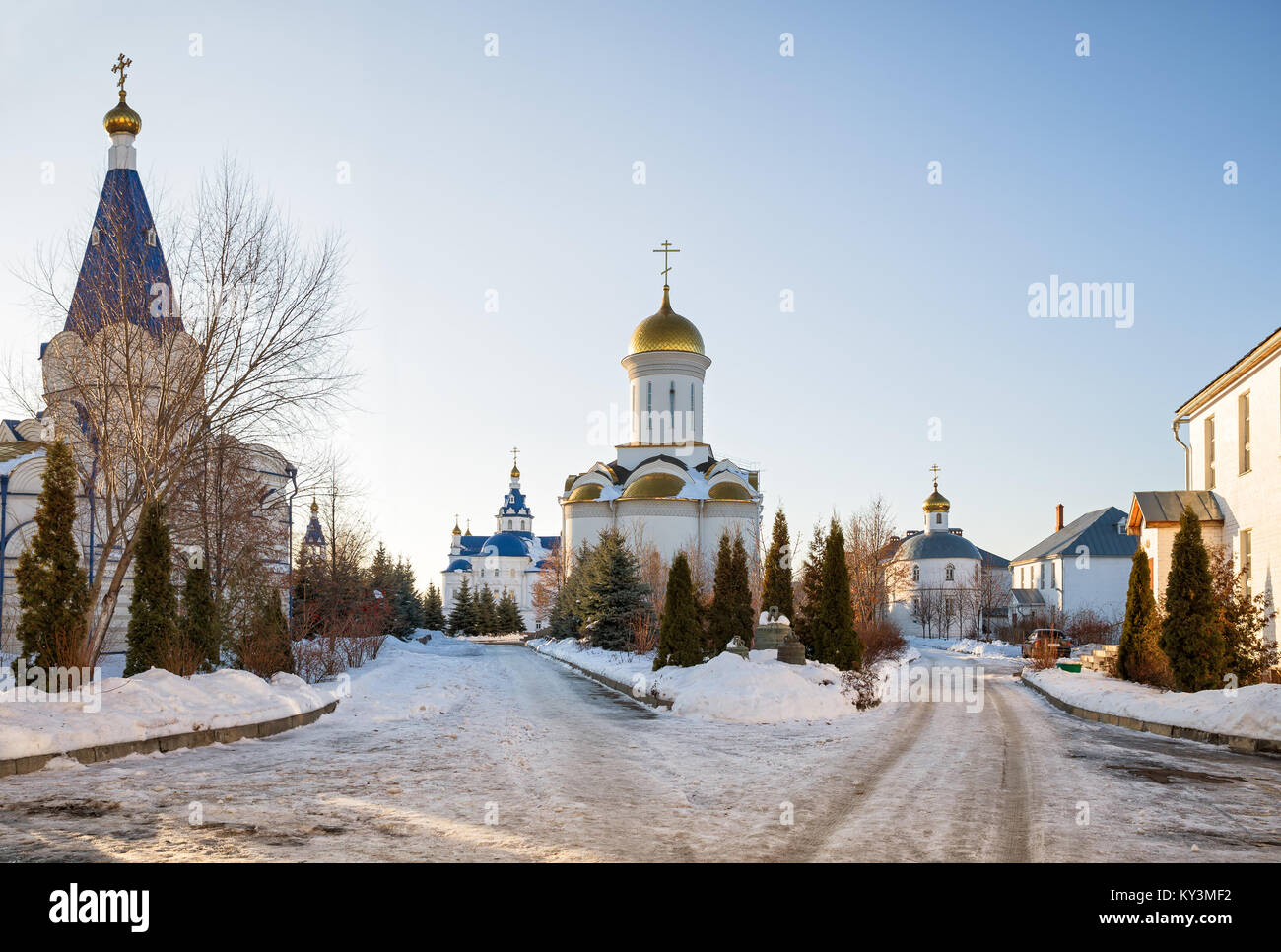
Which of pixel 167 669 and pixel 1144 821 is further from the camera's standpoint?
pixel 167 669

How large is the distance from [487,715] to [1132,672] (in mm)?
13454

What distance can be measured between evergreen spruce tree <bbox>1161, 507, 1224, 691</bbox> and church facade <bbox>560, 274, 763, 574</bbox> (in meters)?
29.6

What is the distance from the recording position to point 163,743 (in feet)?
33.4

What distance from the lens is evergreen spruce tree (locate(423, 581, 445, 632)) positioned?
2263 inches

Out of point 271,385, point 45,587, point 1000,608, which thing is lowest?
point 1000,608

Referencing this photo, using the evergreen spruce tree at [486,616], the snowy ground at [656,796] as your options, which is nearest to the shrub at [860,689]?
the snowy ground at [656,796]

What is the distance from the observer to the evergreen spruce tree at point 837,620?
19.2m

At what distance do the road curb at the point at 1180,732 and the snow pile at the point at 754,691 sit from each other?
12.7 feet

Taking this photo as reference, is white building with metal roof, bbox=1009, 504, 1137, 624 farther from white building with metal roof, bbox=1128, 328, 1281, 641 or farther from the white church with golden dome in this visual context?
white building with metal roof, bbox=1128, 328, 1281, 641
